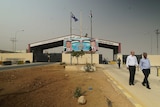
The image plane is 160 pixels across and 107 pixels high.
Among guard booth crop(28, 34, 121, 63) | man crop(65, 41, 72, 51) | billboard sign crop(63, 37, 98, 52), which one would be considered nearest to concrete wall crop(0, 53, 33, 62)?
guard booth crop(28, 34, 121, 63)

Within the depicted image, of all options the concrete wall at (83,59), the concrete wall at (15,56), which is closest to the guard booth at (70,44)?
the concrete wall at (15,56)

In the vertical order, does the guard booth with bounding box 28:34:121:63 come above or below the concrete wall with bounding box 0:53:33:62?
above

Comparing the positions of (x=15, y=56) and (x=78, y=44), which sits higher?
(x=78, y=44)

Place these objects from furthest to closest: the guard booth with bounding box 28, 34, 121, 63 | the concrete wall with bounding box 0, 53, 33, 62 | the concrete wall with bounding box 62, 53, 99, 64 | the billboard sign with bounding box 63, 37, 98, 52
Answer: the concrete wall with bounding box 0, 53, 33, 62 < the concrete wall with bounding box 62, 53, 99, 64 < the guard booth with bounding box 28, 34, 121, 63 < the billboard sign with bounding box 63, 37, 98, 52

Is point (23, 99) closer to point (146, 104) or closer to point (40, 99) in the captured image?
point (40, 99)

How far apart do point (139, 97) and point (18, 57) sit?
68.2m

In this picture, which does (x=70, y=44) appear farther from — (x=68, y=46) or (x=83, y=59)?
(x=83, y=59)

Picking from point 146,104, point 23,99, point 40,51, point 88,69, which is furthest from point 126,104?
point 40,51

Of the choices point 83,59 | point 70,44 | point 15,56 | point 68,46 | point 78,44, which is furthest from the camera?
point 15,56

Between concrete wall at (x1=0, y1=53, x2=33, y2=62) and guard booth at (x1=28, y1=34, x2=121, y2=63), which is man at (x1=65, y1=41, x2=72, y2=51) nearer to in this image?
guard booth at (x1=28, y1=34, x2=121, y2=63)

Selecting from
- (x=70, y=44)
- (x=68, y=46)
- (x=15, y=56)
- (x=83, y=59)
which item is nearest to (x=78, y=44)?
(x=70, y=44)

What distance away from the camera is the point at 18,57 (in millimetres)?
73000

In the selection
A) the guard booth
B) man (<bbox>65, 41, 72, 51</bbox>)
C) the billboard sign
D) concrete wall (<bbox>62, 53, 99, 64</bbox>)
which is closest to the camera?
the billboard sign

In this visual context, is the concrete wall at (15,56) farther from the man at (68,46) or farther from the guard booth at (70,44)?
the man at (68,46)
